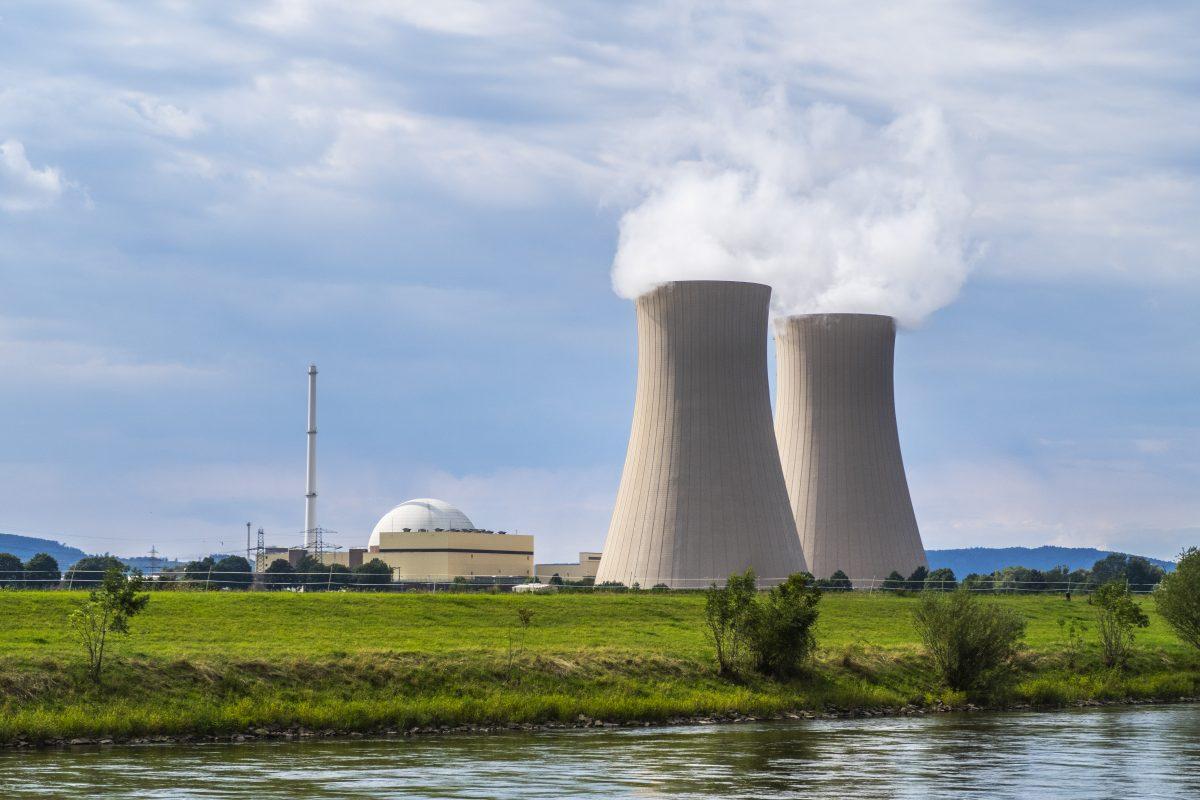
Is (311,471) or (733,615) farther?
(311,471)

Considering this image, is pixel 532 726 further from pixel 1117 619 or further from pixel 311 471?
pixel 311 471

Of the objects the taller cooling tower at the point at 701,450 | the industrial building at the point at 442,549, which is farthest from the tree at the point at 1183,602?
the industrial building at the point at 442,549

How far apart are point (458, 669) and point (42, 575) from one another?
1048 inches

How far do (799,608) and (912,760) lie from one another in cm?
863

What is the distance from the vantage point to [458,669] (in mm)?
28406

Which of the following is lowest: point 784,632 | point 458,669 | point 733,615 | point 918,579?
point 458,669

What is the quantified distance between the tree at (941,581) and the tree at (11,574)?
2689 cm

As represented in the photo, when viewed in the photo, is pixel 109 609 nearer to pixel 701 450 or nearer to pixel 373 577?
pixel 701 450

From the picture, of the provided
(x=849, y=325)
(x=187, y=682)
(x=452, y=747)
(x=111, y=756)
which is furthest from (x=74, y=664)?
(x=849, y=325)

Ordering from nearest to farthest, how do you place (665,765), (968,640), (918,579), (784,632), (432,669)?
1. (665,765)
2. (432,669)
3. (784,632)
4. (968,640)
5. (918,579)

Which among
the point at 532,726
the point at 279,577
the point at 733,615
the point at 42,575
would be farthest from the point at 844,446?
the point at 42,575

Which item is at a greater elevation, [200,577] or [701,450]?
[701,450]

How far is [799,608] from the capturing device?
30.7 metres

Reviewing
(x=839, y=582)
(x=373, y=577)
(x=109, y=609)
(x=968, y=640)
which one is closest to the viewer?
(x=109, y=609)
